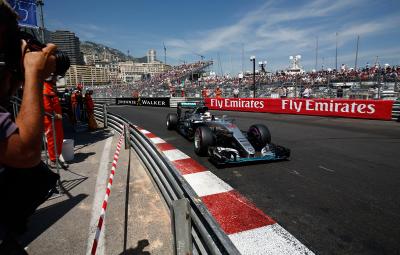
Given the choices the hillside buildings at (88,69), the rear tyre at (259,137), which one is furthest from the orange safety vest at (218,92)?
the hillside buildings at (88,69)

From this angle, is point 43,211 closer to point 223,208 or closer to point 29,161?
point 223,208

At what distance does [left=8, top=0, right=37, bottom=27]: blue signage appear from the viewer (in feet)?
29.3

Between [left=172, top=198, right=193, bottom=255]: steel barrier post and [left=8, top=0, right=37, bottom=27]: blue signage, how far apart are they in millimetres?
9745

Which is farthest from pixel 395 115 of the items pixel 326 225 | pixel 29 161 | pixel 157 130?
pixel 29 161

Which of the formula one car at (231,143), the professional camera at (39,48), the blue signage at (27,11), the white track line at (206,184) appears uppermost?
the blue signage at (27,11)

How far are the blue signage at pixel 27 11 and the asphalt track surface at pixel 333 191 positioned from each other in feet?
22.7

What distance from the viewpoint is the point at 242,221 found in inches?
124

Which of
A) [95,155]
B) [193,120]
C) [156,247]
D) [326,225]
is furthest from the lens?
[193,120]

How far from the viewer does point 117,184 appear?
15.1 feet

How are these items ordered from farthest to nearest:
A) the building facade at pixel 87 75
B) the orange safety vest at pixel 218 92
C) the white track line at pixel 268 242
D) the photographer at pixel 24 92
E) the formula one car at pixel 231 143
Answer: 1. the building facade at pixel 87 75
2. the orange safety vest at pixel 218 92
3. the formula one car at pixel 231 143
4. the white track line at pixel 268 242
5. the photographer at pixel 24 92

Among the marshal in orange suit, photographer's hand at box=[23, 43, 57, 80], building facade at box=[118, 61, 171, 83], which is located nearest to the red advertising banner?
the marshal in orange suit

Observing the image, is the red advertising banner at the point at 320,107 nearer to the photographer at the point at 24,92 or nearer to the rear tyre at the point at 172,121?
the rear tyre at the point at 172,121

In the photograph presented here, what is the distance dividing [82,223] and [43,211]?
754 millimetres

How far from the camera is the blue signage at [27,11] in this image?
8938 mm
